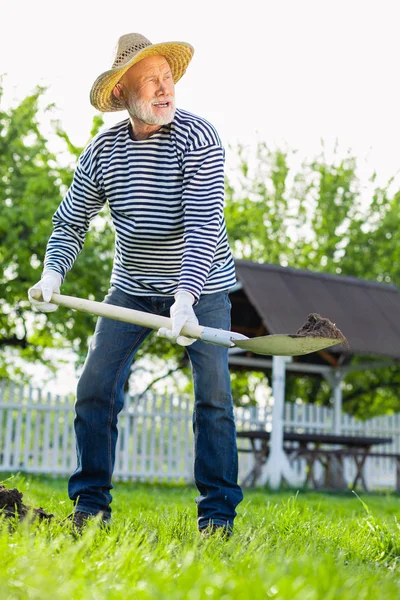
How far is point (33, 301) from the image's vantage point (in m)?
3.86

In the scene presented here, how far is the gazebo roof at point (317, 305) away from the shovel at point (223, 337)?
25.5 feet

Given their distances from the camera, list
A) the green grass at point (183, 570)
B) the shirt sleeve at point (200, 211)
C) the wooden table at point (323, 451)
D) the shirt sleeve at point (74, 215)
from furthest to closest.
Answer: the wooden table at point (323, 451) < the shirt sleeve at point (74, 215) < the shirt sleeve at point (200, 211) < the green grass at point (183, 570)

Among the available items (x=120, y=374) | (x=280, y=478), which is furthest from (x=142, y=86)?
(x=280, y=478)

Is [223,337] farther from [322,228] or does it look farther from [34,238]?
[322,228]

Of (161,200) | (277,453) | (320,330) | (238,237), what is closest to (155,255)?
(161,200)

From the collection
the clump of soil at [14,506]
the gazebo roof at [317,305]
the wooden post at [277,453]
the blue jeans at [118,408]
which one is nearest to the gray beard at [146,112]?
the blue jeans at [118,408]

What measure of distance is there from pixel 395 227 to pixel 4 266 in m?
10.5

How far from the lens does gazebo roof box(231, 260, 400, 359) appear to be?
12.2 m

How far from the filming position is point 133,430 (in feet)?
44.3

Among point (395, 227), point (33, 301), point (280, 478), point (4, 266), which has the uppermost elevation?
point (395, 227)

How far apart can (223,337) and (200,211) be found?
0.62m

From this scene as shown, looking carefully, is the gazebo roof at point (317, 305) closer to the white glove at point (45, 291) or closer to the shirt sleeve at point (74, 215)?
the shirt sleeve at point (74, 215)

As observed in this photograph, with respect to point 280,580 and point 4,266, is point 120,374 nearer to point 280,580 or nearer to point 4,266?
point 280,580

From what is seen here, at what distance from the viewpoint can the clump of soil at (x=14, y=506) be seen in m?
3.45
